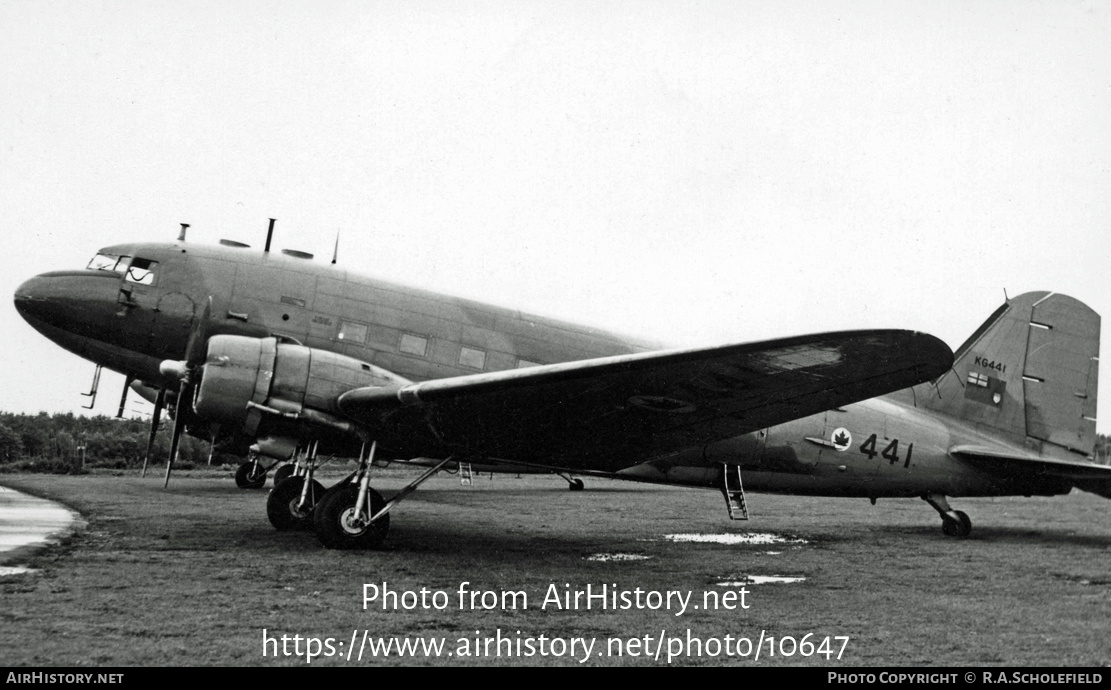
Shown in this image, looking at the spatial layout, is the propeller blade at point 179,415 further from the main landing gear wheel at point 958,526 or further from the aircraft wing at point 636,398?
the main landing gear wheel at point 958,526

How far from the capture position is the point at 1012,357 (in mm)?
12391

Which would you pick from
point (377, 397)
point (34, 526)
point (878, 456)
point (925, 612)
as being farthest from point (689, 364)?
point (34, 526)

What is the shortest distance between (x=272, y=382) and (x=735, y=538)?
253 inches

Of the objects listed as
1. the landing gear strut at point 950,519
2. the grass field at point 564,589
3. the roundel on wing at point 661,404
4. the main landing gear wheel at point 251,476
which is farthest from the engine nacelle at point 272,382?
the main landing gear wheel at point 251,476

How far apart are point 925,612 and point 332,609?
4259 mm

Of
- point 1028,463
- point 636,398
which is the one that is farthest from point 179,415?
point 1028,463

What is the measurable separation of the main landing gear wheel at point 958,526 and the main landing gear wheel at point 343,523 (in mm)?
7746

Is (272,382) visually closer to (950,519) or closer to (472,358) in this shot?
(472,358)

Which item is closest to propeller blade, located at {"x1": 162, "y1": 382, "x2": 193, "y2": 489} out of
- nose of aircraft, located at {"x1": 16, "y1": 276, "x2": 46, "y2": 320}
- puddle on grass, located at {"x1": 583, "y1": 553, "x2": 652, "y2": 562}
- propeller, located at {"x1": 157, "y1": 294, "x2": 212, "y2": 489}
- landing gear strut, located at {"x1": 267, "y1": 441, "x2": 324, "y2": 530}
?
propeller, located at {"x1": 157, "y1": 294, "x2": 212, "y2": 489}

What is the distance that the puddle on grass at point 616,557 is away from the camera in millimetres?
8906

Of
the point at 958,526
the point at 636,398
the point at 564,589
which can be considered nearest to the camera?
the point at 564,589

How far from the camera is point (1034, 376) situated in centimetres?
1227

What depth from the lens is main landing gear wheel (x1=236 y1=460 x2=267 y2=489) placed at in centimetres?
1891
